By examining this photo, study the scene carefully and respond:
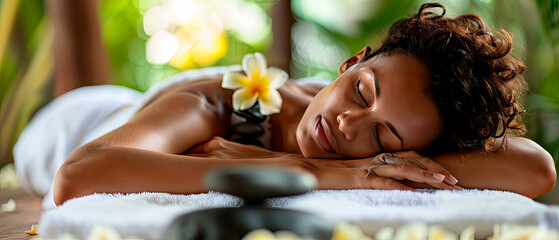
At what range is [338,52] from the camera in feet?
9.60

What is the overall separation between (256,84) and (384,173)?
17.6 inches

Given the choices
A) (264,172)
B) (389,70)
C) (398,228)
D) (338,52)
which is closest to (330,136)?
→ (389,70)

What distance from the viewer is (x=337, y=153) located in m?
1.05

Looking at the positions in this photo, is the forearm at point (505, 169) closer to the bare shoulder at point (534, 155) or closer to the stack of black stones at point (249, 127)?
the bare shoulder at point (534, 155)

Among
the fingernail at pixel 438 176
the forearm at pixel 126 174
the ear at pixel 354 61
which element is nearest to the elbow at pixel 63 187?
the forearm at pixel 126 174

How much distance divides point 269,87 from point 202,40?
93.7 inches

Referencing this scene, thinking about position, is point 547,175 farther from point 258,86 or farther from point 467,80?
point 258,86

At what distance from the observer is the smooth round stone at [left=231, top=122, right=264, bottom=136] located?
1305 millimetres

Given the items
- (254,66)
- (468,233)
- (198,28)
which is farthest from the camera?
(198,28)

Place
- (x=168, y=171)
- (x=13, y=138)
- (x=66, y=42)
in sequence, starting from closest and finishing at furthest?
(x=168, y=171) → (x=66, y=42) → (x=13, y=138)

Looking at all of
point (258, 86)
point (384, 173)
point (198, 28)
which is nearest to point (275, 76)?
point (258, 86)

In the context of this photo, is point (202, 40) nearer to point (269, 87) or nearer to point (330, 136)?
point (269, 87)

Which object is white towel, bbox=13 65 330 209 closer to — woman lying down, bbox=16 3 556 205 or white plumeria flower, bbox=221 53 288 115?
white plumeria flower, bbox=221 53 288 115

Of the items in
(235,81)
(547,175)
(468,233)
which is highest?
(468,233)
